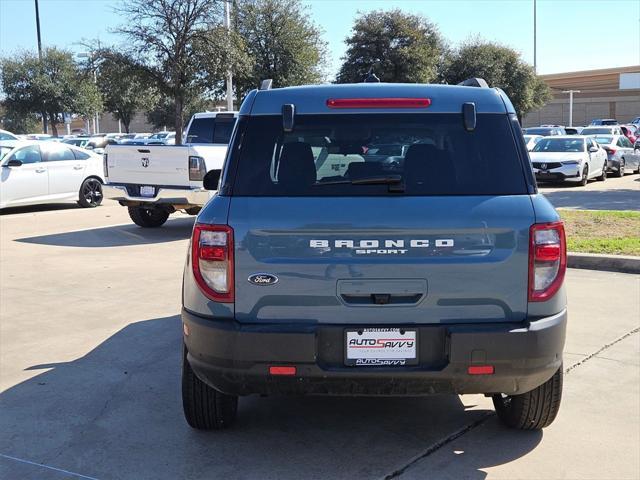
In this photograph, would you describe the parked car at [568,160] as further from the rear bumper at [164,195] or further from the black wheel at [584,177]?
the rear bumper at [164,195]

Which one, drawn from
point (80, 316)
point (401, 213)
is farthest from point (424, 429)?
point (80, 316)

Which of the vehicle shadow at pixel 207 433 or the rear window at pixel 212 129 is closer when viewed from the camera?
the vehicle shadow at pixel 207 433

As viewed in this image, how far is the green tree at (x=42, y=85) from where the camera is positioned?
4131 cm

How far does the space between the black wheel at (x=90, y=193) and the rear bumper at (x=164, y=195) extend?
424cm

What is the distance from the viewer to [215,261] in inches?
143

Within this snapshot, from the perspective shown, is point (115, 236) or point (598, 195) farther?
point (598, 195)

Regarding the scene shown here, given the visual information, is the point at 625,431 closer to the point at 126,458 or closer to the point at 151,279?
the point at 126,458

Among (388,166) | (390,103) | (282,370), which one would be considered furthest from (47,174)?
(282,370)

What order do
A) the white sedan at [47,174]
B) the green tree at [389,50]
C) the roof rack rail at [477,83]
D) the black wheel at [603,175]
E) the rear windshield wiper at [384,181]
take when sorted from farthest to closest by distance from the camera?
the green tree at [389,50] < the black wheel at [603,175] < the white sedan at [47,174] < the roof rack rail at [477,83] < the rear windshield wiper at [384,181]

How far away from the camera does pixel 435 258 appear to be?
3.56 meters

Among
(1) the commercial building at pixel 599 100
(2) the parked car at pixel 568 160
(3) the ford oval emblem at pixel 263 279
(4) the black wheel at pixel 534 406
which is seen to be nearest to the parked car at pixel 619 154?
(2) the parked car at pixel 568 160

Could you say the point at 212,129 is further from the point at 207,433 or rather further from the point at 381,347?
the point at 381,347

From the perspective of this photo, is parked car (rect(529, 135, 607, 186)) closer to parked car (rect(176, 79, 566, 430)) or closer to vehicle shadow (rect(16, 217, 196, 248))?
vehicle shadow (rect(16, 217, 196, 248))

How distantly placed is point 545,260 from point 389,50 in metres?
37.7
